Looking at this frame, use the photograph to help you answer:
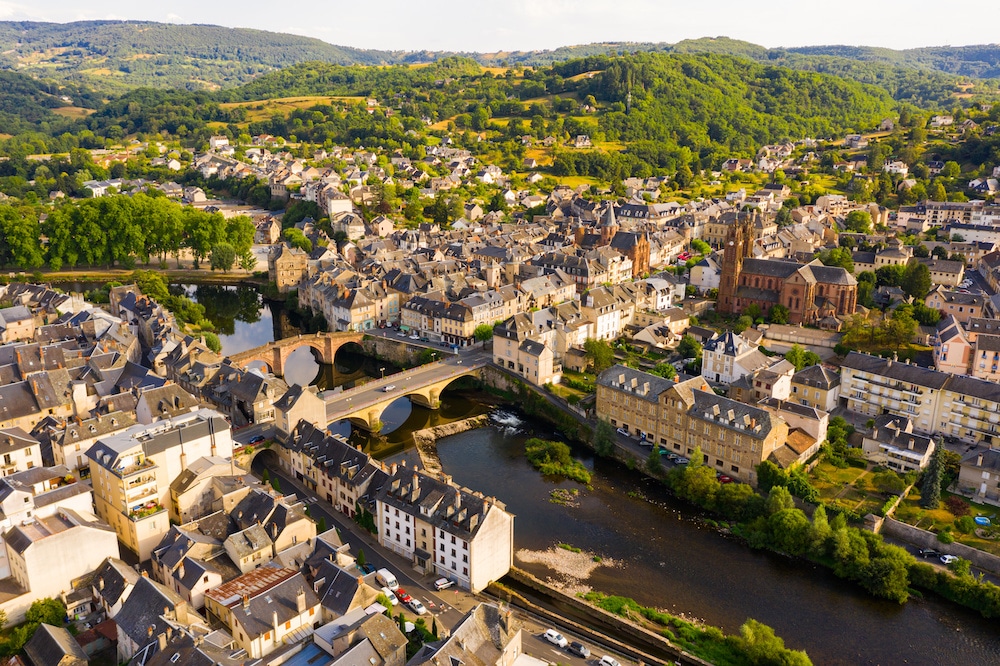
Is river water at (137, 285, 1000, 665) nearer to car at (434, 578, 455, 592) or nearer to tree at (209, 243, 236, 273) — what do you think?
car at (434, 578, 455, 592)

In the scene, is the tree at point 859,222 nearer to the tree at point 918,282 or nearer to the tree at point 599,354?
the tree at point 918,282

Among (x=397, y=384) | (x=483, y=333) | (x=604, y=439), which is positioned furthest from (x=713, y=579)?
(x=483, y=333)

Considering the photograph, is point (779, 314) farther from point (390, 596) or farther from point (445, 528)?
point (390, 596)

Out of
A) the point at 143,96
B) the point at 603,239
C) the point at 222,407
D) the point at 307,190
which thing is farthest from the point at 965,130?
the point at 143,96

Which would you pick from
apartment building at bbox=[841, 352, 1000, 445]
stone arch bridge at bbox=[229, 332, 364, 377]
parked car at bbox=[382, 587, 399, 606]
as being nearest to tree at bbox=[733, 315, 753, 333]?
apartment building at bbox=[841, 352, 1000, 445]

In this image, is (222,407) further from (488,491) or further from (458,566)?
(458,566)

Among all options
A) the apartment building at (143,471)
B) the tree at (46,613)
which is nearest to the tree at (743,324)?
the apartment building at (143,471)
